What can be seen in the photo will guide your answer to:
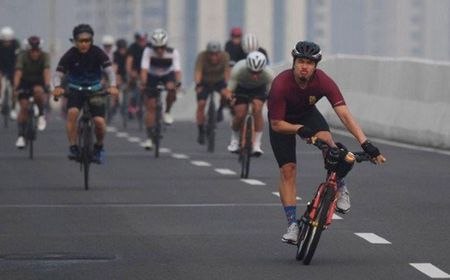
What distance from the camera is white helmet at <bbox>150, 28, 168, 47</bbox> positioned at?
26.1m

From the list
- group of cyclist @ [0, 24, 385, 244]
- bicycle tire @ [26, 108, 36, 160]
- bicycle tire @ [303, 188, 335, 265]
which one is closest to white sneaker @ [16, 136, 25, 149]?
group of cyclist @ [0, 24, 385, 244]

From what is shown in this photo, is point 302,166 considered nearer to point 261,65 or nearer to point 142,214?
point 261,65

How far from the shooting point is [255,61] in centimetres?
2162

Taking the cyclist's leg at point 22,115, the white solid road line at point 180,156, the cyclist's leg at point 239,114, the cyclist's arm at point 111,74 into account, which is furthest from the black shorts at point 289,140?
the cyclist's leg at point 22,115

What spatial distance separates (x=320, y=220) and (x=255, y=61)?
10.1 m

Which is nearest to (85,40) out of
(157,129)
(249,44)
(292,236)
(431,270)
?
(157,129)

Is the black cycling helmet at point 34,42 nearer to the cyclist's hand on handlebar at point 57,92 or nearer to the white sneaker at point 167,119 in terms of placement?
the white sneaker at point 167,119

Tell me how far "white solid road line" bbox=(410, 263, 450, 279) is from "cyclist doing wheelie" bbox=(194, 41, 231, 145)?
14.9 m

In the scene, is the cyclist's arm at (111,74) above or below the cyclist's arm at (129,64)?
above

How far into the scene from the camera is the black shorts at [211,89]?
26.9 m

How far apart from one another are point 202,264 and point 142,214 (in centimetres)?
391

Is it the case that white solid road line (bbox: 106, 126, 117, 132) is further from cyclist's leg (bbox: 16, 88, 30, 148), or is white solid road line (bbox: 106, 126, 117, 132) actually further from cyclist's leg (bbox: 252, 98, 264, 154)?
cyclist's leg (bbox: 252, 98, 264, 154)

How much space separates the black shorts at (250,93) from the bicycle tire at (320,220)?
10.1 metres

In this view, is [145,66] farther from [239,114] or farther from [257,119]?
[239,114]
